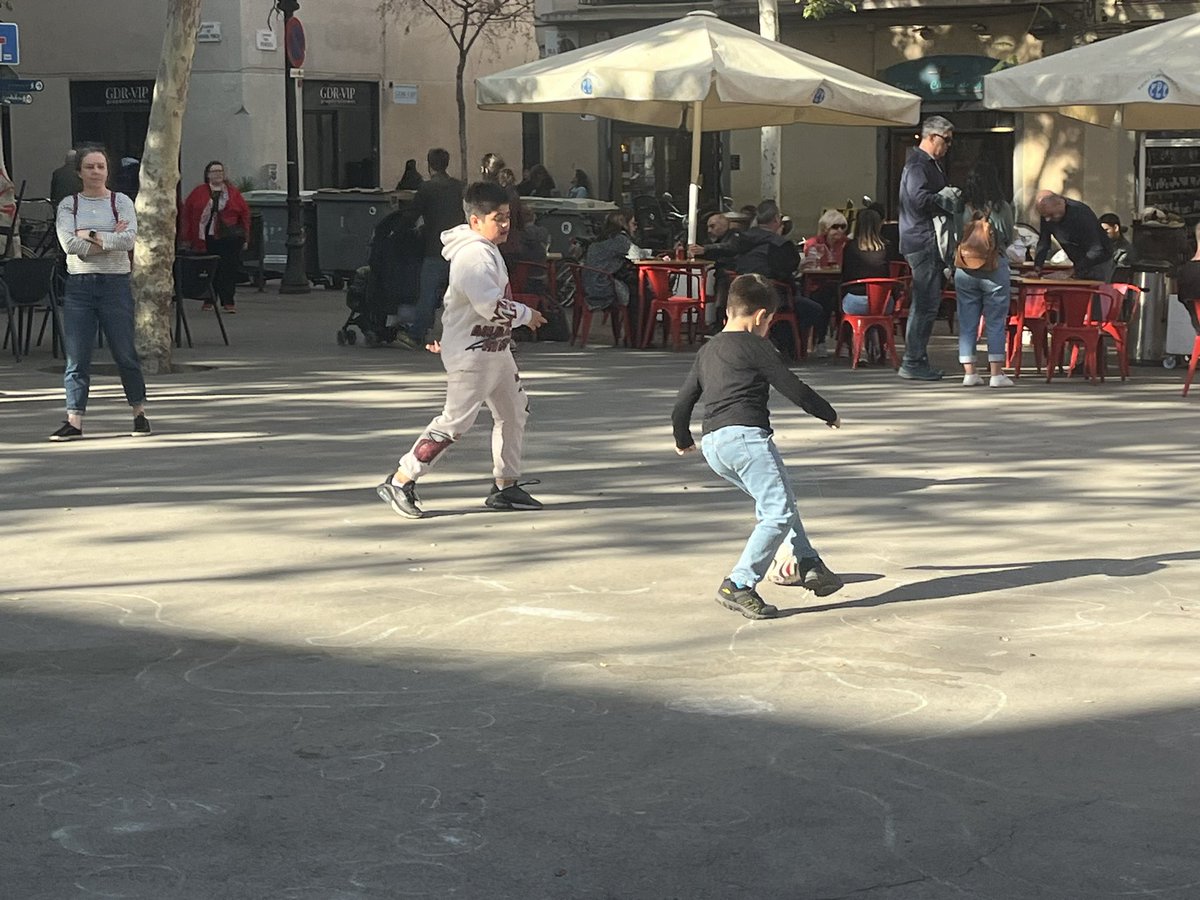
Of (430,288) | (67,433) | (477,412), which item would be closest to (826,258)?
(430,288)

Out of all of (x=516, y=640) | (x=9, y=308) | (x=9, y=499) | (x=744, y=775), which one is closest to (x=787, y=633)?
(x=516, y=640)

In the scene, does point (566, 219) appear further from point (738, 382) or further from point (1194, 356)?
point (738, 382)

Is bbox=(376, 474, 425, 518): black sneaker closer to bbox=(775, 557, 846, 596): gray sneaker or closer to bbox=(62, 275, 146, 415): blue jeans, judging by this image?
bbox=(775, 557, 846, 596): gray sneaker

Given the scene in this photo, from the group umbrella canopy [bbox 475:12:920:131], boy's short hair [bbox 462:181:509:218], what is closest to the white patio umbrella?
umbrella canopy [bbox 475:12:920:131]

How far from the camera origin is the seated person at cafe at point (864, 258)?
15664 millimetres

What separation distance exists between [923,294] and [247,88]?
2280 centimetres

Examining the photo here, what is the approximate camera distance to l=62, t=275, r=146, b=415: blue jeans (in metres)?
11.5

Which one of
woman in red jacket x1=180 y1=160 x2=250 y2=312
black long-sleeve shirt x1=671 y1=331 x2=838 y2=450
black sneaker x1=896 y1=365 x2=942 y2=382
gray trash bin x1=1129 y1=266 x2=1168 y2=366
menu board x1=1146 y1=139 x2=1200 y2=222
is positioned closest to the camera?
black long-sleeve shirt x1=671 y1=331 x2=838 y2=450

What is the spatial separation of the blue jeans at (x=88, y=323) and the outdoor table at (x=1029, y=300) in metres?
6.78

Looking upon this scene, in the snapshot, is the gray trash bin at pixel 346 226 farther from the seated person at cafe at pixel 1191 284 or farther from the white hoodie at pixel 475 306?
the white hoodie at pixel 475 306

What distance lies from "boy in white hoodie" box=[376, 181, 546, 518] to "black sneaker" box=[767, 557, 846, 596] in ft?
6.35

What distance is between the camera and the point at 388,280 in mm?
17234

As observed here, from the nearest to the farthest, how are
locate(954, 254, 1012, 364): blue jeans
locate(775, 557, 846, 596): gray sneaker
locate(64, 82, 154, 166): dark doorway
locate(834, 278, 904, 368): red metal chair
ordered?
locate(775, 557, 846, 596): gray sneaker < locate(954, 254, 1012, 364): blue jeans < locate(834, 278, 904, 368): red metal chair < locate(64, 82, 154, 166): dark doorway

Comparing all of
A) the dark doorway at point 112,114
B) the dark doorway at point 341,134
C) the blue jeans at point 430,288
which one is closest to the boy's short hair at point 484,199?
the blue jeans at point 430,288
